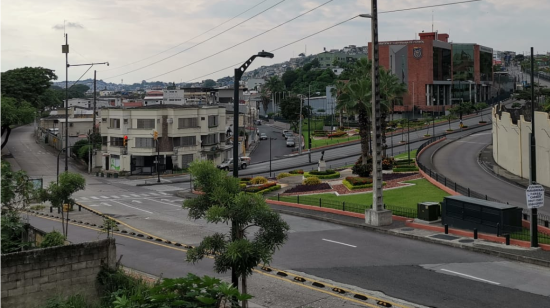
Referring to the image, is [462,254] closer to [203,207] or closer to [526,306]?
[526,306]

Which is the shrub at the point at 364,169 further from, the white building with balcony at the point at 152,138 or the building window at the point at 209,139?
the building window at the point at 209,139

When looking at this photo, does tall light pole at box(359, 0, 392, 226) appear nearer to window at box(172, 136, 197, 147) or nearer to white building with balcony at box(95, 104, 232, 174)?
white building with balcony at box(95, 104, 232, 174)

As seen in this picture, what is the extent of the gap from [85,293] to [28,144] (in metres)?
104

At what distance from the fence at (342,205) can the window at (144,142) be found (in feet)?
117

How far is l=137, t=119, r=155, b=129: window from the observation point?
7819 centimetres

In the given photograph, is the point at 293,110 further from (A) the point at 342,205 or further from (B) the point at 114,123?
(A) the point at 342,205

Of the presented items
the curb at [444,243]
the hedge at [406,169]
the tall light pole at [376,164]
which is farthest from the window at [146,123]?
the tall light pole at [376,164]

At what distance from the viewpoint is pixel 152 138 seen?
7775cm

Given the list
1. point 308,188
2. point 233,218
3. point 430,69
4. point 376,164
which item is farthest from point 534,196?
point 430,69

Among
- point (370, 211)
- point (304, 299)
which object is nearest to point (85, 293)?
point (304, 299)

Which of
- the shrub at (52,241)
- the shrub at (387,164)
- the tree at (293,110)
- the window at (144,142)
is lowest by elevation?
the shrub at (52,241)

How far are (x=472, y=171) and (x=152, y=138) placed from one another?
4344 cm

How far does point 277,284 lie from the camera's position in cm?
2148

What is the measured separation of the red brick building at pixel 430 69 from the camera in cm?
13475
